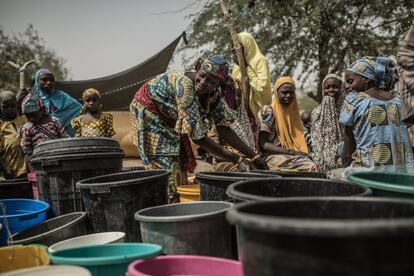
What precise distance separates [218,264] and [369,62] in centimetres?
238

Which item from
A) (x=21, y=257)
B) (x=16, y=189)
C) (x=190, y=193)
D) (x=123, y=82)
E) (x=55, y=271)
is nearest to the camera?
(x=55, y=271)

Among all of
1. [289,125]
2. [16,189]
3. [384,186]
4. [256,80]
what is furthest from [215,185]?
[256,80]

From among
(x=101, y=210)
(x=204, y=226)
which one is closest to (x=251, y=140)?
(x=101, y=210)

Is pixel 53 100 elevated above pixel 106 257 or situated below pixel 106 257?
above

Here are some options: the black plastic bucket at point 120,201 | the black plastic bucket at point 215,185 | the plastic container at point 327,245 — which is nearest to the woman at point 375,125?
the black plastic bucket at point 215,185

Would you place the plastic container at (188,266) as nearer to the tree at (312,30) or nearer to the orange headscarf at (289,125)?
the orange headscarf at (289,125)

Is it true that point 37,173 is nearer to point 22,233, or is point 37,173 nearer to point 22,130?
point 22,233

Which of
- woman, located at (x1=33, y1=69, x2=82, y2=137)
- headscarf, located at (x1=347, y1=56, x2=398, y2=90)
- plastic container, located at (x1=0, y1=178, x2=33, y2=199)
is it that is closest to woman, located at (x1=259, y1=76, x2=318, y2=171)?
headscarf, located at (x1=347, y1=56, x2=398, y2=90)

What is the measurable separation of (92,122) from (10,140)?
0.98 metres

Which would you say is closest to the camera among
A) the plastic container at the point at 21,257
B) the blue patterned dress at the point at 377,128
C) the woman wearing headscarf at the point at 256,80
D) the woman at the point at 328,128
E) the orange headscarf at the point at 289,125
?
the plastic container at the point at 21,257

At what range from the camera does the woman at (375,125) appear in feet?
10.7

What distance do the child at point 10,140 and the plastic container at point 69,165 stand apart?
7.71ft

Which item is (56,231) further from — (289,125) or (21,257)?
(289,125)

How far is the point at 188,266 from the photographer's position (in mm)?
1937
